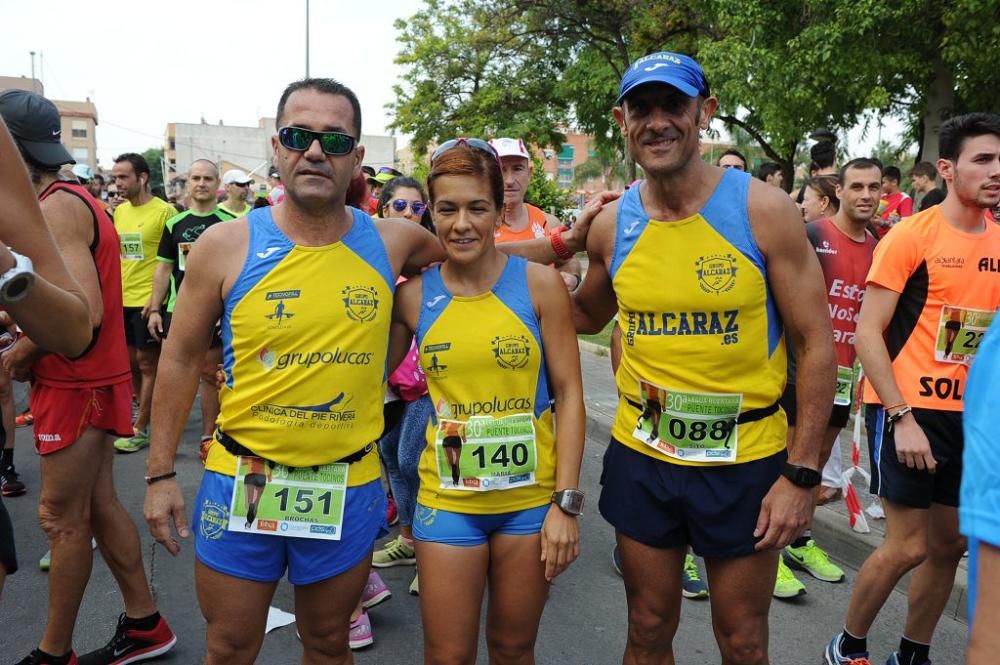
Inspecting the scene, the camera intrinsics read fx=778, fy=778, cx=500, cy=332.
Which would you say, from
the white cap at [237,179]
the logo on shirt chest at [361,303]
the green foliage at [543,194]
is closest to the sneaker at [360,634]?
the logo on shirt chest at [361,303]

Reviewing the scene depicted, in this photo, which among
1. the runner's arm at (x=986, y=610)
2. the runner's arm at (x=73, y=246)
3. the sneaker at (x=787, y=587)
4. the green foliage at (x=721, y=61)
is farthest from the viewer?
the green foliage at (x=721, y=61)

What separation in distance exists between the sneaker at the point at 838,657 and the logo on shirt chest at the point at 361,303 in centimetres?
245

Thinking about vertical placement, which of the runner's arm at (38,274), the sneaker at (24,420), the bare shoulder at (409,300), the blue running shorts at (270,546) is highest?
the runner's arm at (38,274)

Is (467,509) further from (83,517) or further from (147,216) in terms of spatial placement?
(147,216)

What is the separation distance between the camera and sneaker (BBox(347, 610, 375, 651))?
357cm

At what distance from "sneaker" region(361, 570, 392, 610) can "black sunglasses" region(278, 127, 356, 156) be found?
2324 mm

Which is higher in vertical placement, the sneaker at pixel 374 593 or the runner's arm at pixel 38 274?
the runner's arm at pixel 38 274

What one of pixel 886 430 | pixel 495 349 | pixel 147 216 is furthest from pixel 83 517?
pixel 147 216

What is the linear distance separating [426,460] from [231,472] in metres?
0.62

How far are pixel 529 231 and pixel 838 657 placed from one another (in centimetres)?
266

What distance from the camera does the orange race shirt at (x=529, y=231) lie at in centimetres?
447

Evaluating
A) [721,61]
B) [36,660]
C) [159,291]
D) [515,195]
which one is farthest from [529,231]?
[721,61]

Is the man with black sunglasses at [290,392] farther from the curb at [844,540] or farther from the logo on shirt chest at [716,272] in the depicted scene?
the curb at [844,540]

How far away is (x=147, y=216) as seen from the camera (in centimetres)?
719
